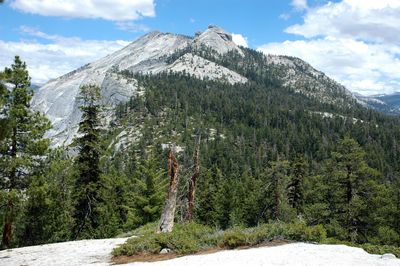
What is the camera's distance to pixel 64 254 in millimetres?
16719

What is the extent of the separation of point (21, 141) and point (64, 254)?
310 inches

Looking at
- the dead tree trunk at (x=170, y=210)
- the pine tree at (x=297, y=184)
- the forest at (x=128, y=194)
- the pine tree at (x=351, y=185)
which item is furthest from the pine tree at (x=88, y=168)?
the pine tree at (x=297, y=184)

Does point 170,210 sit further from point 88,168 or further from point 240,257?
point 88,168

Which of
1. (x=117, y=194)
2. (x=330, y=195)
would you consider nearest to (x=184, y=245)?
(x=330, y=195)

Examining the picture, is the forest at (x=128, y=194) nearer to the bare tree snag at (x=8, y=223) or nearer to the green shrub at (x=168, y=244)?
the bare tree snag at (x=8, y=223)

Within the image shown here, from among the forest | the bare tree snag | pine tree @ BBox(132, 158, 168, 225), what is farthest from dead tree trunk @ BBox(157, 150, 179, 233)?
pine tree @ BBox(132, 158, 168, 225)

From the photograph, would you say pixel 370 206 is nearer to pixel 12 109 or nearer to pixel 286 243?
pixel 286 243

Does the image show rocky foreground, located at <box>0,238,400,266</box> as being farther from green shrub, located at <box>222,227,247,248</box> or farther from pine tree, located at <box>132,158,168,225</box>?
pine tree, located at <box>132,158,168,225</box>

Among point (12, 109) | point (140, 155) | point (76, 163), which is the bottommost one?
point (140, 155)

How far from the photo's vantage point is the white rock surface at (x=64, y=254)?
1532cm

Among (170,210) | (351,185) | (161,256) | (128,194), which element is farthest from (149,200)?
(161,256)

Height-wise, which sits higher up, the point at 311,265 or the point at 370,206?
the point at 311,265

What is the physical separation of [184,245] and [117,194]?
41527 millimetres

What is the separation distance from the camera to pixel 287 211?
129 ft
